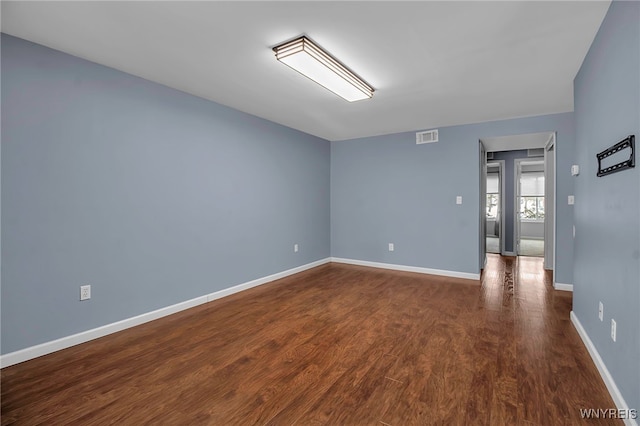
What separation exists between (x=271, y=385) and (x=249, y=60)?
101 inches

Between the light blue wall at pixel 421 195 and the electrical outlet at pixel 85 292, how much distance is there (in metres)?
4.11

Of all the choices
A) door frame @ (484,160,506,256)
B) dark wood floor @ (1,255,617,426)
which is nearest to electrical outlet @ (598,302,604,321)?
dark wood floor @ (1,255,617,426)

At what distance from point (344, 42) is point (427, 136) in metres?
3.10

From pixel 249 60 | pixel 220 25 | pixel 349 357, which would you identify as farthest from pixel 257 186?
pixel 349 357

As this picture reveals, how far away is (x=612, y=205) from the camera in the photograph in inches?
72.4

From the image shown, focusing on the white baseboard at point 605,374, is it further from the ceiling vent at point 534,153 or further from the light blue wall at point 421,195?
the ceiling vent at point 534,153

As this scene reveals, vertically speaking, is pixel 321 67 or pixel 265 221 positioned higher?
pixel 321 67

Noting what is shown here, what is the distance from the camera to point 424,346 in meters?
2.49

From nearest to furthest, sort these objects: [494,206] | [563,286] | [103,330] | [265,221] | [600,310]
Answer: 1. [600,310]
2. [103,330]
3. [563,286]
4. [265,221]
5. [494,206]

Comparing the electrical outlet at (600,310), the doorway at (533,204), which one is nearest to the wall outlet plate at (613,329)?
the electrical outlet at (600,310)

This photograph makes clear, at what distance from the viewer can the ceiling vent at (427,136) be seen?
4.88m

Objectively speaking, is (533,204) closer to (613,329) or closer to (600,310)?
(600,310)

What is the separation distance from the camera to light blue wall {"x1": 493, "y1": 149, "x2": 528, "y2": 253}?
268 inches

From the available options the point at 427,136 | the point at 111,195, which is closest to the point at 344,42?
the point at 111,195
